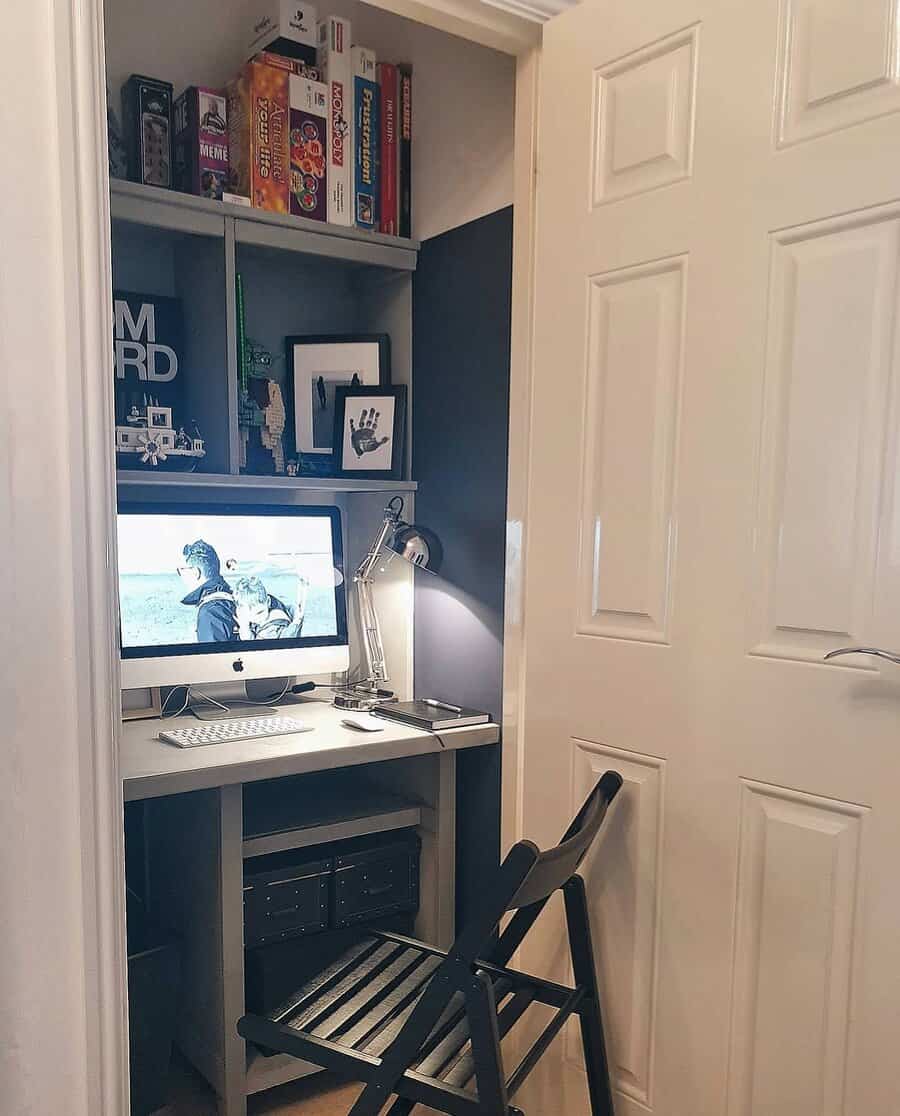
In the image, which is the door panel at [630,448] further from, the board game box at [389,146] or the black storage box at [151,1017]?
the black storage box at [151,1017]

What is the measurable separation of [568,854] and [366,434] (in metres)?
1.26

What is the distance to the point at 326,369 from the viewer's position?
2.24m

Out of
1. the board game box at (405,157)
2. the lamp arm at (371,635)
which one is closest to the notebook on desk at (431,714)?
the lamp arm at (371,635)

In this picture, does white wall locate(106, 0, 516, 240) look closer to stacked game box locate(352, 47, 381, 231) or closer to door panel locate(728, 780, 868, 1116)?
stacked game box locate(352, 47, 381, 231)

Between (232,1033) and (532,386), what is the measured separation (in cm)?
140

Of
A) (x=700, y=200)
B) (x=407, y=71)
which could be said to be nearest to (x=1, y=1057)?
(x=700, y=200)

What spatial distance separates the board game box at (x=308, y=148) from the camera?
6.52ft

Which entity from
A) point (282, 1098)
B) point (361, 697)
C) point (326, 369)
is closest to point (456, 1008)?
point (282, 1098)

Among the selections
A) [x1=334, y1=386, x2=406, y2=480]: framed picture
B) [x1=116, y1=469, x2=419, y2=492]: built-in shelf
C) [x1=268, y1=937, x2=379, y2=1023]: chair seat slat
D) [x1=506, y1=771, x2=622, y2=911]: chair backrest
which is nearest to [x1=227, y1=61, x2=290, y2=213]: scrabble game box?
[x1=334, y1=386, x2=406, y2=480]: framed picture

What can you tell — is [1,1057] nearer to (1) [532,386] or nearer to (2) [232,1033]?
(2) [232,1033]

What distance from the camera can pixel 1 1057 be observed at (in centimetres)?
106

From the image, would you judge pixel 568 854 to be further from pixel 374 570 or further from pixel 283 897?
pixel 374 570

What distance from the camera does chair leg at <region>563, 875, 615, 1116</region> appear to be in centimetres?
147

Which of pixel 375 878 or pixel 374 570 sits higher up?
pixel 374 570
